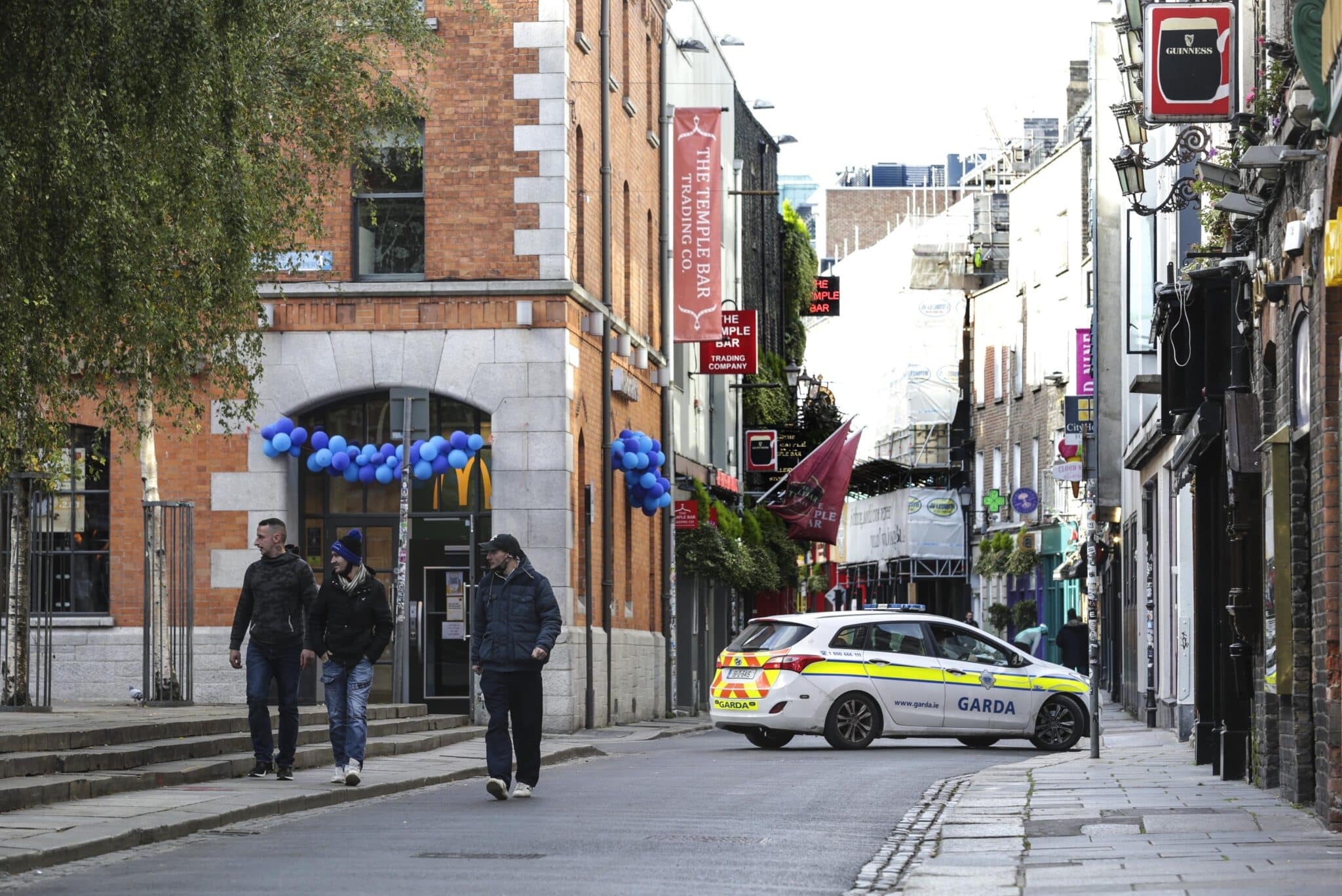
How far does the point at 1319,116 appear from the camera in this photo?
418 inches

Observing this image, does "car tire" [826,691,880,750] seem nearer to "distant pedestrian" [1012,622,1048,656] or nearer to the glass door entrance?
the glass door entrance

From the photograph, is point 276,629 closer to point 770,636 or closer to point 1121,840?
point 1121,840

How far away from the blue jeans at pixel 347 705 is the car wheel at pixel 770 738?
27.9 ft

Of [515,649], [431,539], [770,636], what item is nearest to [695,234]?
[431,539]

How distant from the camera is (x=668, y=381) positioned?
3484cm

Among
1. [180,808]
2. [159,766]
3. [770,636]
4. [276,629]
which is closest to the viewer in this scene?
[180,808]

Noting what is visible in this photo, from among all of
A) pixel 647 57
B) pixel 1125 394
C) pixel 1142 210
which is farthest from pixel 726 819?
pixel 1125 394

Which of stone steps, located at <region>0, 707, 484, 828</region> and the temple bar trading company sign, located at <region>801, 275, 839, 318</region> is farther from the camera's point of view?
the temple bar trading company sign, located at <region>801, 275, 839, 318</region>

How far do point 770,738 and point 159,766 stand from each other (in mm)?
9576

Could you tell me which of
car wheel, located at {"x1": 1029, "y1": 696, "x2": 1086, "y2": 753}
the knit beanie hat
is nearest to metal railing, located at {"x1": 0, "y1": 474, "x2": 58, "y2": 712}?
the knit beanie hat

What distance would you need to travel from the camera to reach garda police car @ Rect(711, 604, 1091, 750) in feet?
76.1

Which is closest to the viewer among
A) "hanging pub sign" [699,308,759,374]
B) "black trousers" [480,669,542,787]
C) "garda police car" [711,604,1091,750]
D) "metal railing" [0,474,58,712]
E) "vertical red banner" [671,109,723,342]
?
"black trousers" [480,669,542,787]

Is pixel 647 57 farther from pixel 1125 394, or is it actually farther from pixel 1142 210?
pixel 1142 210

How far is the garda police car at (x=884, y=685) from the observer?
23188 mm
